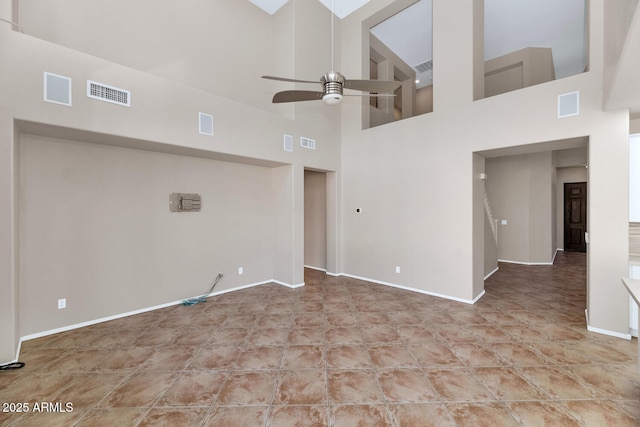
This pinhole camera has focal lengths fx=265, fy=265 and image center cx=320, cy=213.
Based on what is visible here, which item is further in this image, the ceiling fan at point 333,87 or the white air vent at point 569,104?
the white air vent at point 569,104

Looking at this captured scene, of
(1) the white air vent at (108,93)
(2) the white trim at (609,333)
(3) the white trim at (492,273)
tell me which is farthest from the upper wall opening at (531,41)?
(1) the white air vent at (108,93)

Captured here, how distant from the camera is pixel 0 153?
8.05 ft

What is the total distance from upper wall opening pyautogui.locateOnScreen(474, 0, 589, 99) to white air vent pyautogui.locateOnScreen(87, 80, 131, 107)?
18.9ft

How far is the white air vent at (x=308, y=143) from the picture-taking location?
17.0ft

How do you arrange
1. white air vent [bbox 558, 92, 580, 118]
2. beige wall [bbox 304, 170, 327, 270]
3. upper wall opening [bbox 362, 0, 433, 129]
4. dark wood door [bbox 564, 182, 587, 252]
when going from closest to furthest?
white air vent [bbox 558, 92, 580, 118] < upper wall opening [bbox 362, 0, 433, 129] < beige wall [bbox 304, 170, 327, 270] < dark wood door [bbox 564, 182, 587, 252]

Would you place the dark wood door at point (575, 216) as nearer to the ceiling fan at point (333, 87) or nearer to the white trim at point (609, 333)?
the white trim at point (609, 333)

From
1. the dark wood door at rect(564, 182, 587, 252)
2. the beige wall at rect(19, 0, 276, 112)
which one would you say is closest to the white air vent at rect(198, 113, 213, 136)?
the beige wall at rect(19, 0, 276, 112)

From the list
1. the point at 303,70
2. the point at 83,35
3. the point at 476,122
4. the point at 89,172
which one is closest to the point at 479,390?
the point at 476,122

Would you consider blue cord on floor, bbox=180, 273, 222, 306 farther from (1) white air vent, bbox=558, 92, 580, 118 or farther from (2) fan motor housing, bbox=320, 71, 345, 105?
(1) white air vent, bbox=558, 92, 580, 118

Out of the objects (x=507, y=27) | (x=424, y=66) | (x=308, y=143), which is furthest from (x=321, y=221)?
(x=507, y=27)

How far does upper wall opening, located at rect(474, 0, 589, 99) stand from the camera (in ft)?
18.4

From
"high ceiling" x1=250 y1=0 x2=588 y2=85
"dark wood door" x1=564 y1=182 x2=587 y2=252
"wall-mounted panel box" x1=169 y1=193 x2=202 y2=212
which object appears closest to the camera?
"wall-mounted panel box" x1=169 y1=193 x2=202 y2=212

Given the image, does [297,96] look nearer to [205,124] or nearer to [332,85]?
[332,85]

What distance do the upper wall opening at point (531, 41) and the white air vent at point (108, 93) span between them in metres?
5.77
